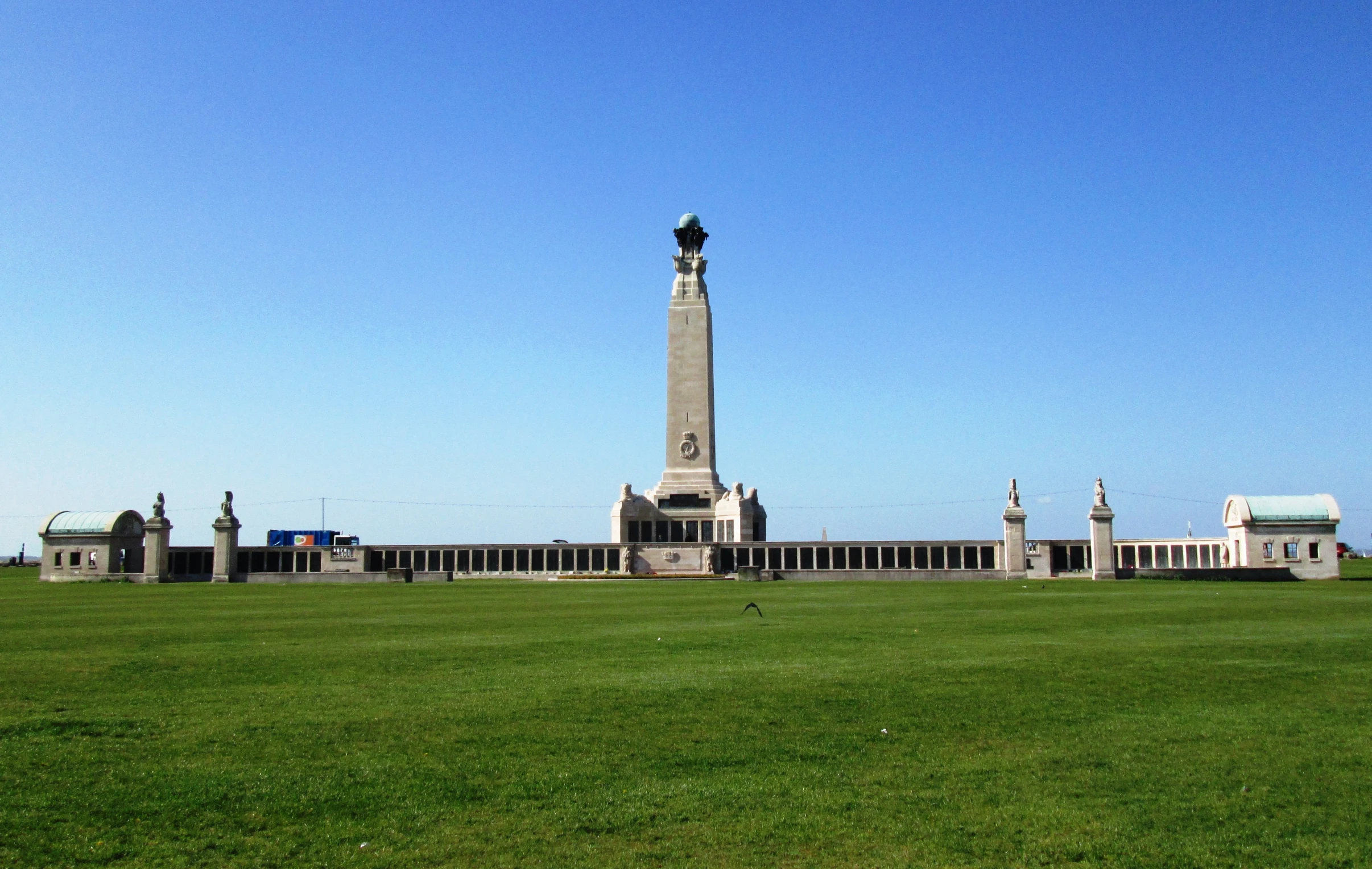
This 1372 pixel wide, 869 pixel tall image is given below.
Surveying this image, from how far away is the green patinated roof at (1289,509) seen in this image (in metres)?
57.2

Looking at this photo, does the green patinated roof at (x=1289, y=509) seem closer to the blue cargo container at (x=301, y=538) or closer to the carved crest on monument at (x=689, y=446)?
the carved crest on monument at (x=689, y=446)

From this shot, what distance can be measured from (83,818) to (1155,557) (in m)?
74.6

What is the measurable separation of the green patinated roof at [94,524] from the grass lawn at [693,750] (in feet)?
178

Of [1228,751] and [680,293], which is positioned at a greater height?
[680,293]

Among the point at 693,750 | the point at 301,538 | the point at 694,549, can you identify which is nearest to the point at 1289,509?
the point at 694,549

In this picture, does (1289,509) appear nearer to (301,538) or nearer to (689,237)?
(689,237)

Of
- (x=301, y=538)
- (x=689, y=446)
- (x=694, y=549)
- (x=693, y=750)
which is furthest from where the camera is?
(x=301, y=538)

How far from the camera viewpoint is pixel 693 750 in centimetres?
1084

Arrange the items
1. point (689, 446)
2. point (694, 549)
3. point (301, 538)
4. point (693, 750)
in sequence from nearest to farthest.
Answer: point (693, 750) < point (694, 549) < point (689, 446) < point (301, 538)

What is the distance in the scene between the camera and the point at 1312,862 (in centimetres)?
764

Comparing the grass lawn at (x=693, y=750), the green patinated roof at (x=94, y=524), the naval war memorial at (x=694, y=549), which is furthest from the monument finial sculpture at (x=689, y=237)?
the grass lawn at (x=693, y=750)

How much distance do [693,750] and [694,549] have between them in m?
65.6

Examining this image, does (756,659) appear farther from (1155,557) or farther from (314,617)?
(1155,557)

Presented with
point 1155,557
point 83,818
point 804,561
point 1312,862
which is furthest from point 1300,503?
point 83,818
